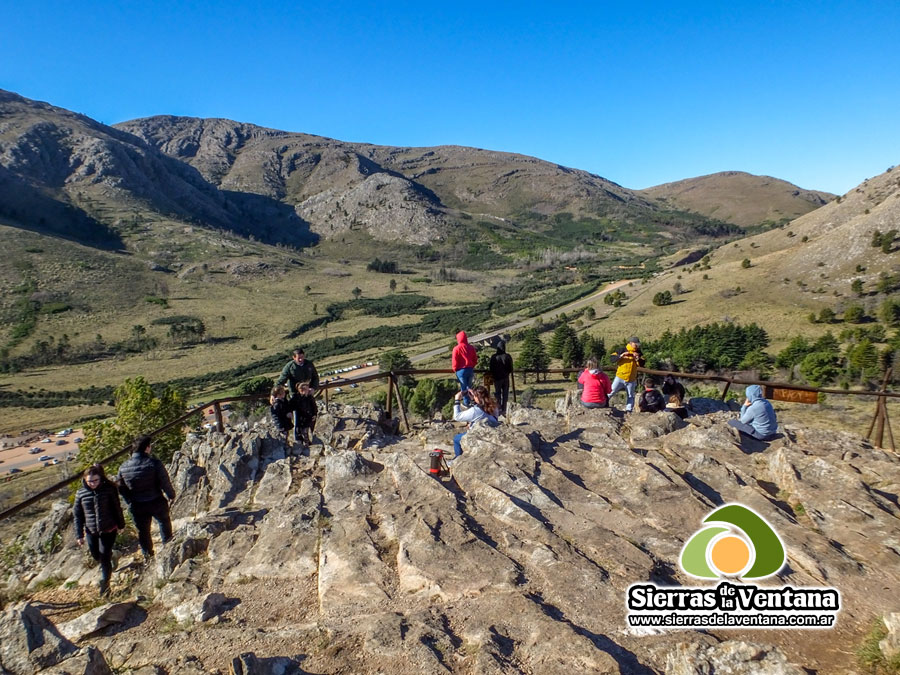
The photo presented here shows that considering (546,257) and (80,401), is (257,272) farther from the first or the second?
(546,257)

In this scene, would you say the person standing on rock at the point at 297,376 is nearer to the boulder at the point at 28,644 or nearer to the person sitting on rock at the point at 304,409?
the person sitting on rock at the point at 304,409

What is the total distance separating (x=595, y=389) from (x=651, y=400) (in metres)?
1.20

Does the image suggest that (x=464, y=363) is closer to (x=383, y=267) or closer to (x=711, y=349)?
(x=711, y=349)

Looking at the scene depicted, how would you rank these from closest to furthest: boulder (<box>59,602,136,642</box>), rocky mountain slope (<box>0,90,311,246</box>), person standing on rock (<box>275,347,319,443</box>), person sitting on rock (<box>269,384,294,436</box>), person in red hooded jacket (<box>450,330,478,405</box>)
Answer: boulder (<box>59,602,136,642</box>)
person sitting on rock (<box>269,384,294,436</box>)
person standing on rock (<box>275,347,319,443</box>)
person in red hooded jacket (<box>450,330,478,405</box>)
rocky mountain slope (<box>0,90,311,246</box>)

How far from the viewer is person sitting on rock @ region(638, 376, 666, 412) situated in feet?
35.3

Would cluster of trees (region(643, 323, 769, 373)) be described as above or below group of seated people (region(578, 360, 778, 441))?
below

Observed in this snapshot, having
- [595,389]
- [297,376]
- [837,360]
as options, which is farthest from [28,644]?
[837,360]

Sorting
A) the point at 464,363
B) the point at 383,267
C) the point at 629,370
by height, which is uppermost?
the point at 383,267

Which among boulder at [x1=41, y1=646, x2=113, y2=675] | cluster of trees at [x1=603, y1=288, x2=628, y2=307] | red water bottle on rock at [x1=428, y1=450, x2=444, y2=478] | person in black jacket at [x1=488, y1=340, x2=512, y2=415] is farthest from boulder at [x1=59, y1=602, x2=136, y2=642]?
cluster of trees at [x1=603, y1=288, x2=628, y2=307]

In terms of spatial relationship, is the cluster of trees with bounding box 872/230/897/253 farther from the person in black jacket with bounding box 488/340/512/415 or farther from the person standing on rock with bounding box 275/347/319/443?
the person standing on rock with bounding box 275/347/319/443

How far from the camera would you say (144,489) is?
738 cm

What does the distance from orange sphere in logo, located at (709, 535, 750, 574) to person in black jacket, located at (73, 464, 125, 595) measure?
25.9 feet

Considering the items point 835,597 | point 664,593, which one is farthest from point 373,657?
point 835,597

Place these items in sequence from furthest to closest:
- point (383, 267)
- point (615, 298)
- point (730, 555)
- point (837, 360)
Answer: point (383, 267) < point (615, 298) < point (837, 360) < point (730, 555)
